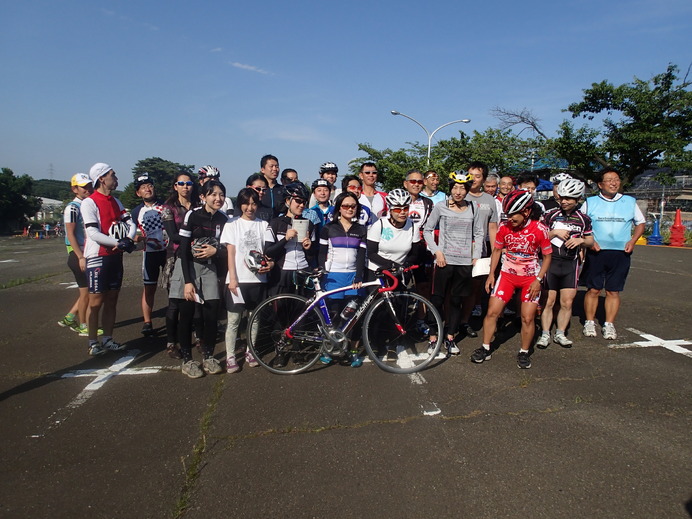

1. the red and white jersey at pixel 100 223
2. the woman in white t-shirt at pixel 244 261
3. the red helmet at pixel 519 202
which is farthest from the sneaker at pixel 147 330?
the red helmet at pixel 519 202

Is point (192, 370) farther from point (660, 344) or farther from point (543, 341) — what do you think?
point (660, 344)

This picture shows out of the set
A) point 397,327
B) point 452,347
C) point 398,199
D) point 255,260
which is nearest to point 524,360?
point 452,347

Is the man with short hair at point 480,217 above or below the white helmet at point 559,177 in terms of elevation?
below

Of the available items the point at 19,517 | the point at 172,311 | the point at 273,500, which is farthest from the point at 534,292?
the point at 19,517

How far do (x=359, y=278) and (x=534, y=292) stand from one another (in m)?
1.82

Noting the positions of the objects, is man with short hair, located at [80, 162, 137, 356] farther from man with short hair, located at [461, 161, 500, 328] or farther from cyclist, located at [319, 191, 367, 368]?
man with short hair, located at [461, 161, 500, 328]

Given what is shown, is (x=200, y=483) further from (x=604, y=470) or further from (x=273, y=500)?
(x=604, y=470)

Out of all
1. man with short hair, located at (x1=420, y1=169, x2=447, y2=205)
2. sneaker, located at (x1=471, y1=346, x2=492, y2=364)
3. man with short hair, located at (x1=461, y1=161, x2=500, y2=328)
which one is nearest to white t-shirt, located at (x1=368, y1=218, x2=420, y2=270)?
man with short hair, located at (x1=461, y1=161, x2=500, y2=328)

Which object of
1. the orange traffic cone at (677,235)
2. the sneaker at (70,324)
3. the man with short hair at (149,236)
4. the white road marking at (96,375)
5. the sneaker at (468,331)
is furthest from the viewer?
the orange traffic cone at (677,235)

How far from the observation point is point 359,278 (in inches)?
171

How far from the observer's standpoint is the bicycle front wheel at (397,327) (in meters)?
4.23

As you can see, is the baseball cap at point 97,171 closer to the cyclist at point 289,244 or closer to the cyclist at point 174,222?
the cyclist at point 174,222

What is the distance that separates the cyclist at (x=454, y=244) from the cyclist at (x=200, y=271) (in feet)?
7.71

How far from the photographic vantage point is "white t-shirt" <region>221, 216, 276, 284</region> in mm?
4234
